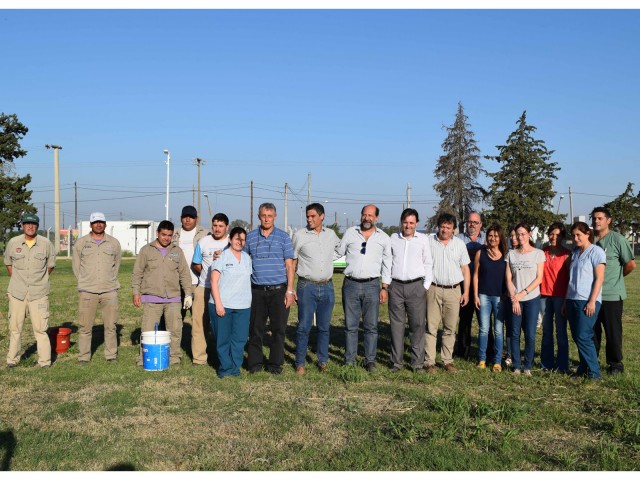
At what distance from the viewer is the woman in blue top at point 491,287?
841cm

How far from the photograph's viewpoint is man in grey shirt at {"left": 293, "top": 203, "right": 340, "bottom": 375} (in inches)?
325

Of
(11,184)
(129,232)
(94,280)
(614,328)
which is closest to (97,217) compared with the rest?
(94,280)

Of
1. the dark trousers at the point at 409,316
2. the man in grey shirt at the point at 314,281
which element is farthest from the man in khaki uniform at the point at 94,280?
the dark trousers at the point at 409,316

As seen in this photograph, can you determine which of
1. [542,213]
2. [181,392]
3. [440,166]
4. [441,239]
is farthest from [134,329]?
[440,166]

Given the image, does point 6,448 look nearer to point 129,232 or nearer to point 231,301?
point 231,301

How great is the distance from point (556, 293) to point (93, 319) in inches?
244

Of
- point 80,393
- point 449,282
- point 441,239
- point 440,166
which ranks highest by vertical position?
point 440,166

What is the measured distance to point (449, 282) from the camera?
8477 mm

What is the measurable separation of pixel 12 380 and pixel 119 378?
1.26 meters

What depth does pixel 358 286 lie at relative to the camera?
8.30m

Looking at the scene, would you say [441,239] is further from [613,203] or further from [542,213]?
[613,203]

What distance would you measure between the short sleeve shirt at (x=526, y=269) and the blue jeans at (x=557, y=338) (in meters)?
0.34

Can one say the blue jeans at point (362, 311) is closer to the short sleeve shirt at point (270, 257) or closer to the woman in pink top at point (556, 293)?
the short sleeve shirt at point (270, 257)

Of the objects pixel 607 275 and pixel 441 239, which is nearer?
pixel 607 275
